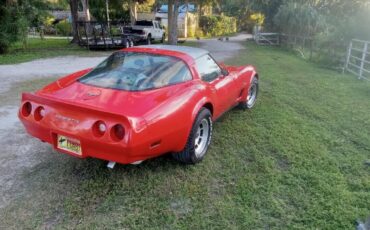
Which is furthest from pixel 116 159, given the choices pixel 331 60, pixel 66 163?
pixel 331 60

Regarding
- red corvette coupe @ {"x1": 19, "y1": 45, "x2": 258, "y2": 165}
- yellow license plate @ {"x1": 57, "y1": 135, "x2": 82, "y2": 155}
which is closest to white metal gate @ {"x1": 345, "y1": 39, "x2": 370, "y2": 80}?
red corvette coupe @ {"x1": 19, "y1": 45, "x2": 258, "y2": 165}

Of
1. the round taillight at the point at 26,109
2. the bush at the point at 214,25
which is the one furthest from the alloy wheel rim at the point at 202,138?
the bush at the point at 214,25

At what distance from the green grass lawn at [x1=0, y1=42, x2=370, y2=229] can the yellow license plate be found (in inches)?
16.7

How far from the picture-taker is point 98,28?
16594 millimetres

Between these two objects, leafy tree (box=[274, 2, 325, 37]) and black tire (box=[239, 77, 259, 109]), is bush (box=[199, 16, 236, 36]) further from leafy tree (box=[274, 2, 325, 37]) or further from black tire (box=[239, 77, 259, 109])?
black tire (box=[239, 77, 259, 109])

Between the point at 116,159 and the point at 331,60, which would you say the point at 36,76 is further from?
the point at 331,60

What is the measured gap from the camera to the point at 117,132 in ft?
9.15

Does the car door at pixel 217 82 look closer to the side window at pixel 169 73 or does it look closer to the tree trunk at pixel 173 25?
the side window at pixel 169 73

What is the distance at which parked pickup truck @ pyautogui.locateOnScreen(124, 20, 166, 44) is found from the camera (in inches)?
752

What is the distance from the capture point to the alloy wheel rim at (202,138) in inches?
149

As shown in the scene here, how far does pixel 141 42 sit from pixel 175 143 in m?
17.0

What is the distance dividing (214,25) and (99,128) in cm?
3375

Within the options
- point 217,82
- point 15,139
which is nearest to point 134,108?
point 217,82

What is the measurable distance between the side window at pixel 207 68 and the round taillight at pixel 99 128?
164 cm
